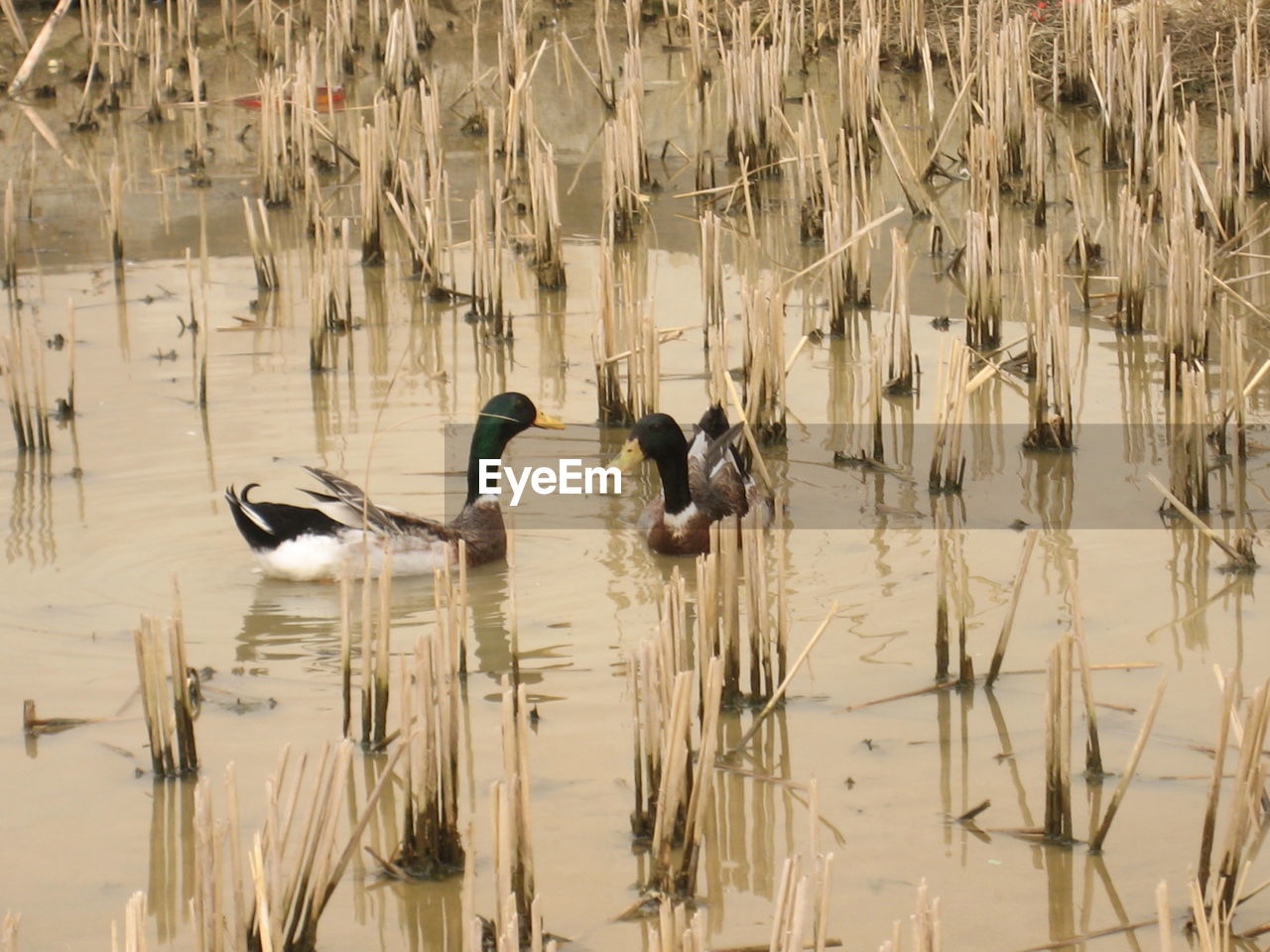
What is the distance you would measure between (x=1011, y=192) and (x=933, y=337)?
8.34 feet

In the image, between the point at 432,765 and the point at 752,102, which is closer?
the point at 432,765

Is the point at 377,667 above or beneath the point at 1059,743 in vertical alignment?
above

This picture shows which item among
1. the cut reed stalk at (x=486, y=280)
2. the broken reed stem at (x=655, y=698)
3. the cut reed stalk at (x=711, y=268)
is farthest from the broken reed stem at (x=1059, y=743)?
the cut reed stalk at (x=486, y=280)

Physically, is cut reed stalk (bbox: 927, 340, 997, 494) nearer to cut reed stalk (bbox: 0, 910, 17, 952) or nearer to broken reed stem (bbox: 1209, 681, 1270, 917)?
broken reed stem (bbox: 1209, 681, 1270, 917)

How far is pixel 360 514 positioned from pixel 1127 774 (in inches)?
126

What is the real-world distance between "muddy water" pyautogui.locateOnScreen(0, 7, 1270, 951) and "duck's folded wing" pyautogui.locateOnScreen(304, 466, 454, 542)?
252mm

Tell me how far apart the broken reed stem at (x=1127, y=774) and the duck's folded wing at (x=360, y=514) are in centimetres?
284

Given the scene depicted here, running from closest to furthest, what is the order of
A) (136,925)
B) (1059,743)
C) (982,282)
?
1. (136,925)
2. (1059,743)
3. (982,282)

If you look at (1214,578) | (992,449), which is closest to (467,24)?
(992,449)

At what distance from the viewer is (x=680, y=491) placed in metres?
6.88

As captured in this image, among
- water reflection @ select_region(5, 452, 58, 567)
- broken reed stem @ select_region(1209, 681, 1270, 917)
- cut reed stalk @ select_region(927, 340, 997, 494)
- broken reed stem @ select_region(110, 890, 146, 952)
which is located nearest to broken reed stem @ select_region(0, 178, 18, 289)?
water reflection @ select_region(5, 452, 58, 567)

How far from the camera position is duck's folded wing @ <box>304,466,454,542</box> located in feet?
A: 20.8

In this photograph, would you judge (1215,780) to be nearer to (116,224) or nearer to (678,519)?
(678,519)

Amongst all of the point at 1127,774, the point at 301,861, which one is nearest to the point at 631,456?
the point at 1127,774
